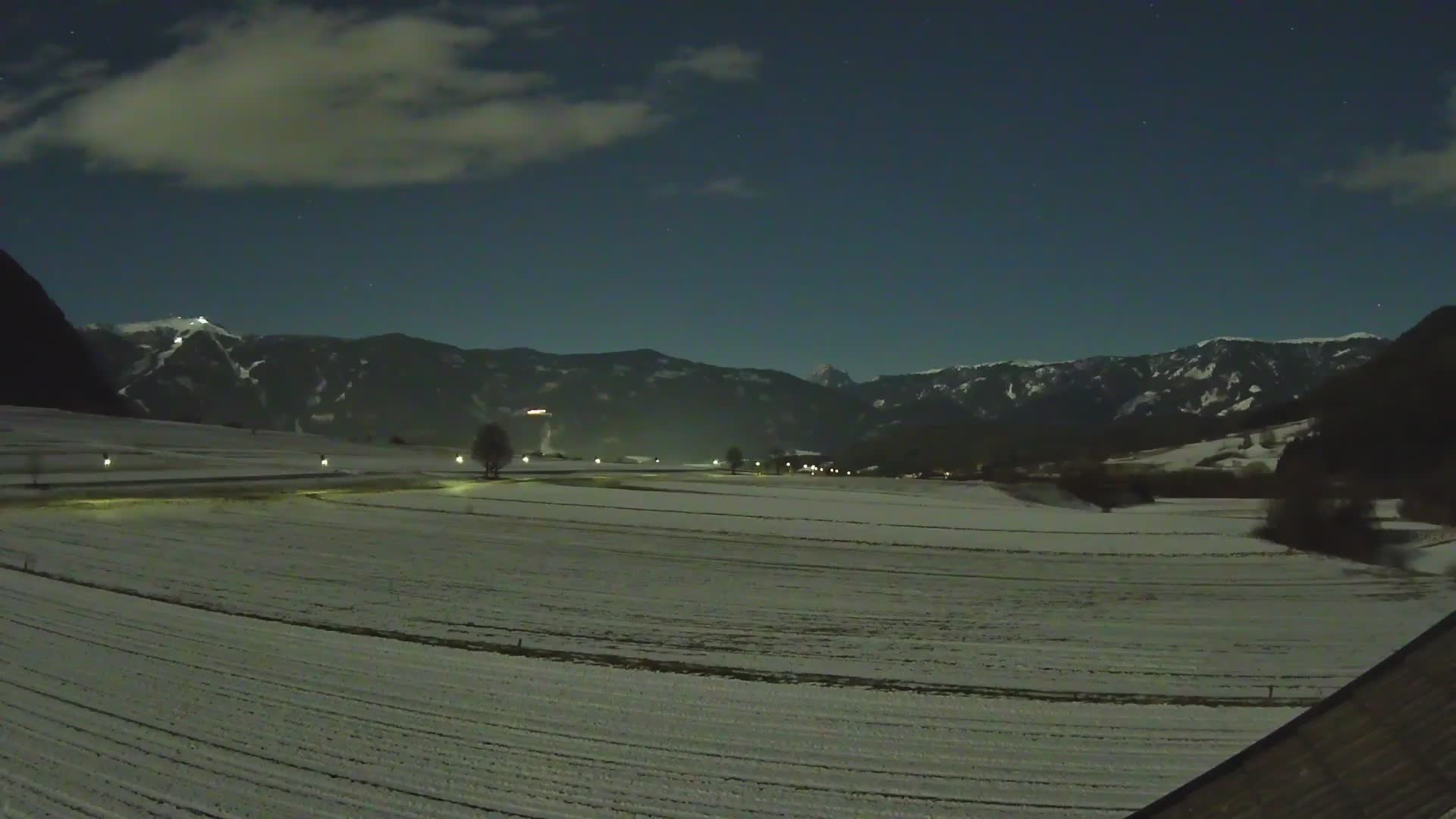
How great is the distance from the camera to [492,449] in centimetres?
9375

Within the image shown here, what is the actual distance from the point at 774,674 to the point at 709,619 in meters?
6.20

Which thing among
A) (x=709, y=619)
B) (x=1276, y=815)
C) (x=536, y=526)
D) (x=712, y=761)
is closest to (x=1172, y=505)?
(x=536, y=526)

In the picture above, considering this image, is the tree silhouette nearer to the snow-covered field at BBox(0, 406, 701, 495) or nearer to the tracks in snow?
the snow-covered field at BBox(0, 406, 701, 495)

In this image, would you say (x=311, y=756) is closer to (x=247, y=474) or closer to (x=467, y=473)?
(x=247, y=474)

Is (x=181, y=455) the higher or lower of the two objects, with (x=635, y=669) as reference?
higher

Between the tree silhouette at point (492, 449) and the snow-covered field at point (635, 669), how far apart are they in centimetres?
5042

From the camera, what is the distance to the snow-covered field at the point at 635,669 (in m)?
12.5

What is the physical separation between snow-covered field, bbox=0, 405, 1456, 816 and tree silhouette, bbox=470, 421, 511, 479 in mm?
50425

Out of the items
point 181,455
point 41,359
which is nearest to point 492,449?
point 181,455

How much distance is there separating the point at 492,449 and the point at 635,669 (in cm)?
7754

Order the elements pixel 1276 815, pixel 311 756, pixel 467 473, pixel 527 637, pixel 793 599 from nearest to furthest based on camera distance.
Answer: pixel 1276 815, pixel 311 756, pixel 527 637, pixel 793 599, pixel 467 473

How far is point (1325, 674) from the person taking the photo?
18.9 metres

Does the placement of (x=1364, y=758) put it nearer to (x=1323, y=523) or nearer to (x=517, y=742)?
(x=517, y=742)

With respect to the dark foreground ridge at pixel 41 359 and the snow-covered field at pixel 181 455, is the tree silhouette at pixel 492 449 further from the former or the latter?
the dark foreground ridge at pixel 41 359
